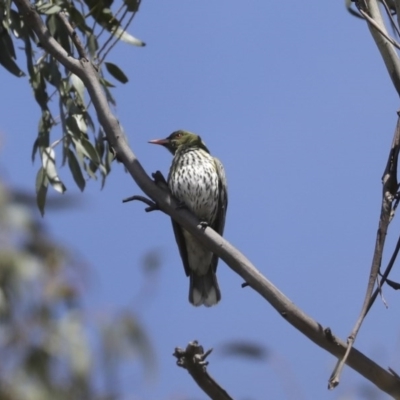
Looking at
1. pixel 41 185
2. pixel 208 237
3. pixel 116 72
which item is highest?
pixel 116 72

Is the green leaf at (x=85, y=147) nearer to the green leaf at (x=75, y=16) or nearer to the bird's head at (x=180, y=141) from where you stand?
the green leaf at (x=75, y=16)

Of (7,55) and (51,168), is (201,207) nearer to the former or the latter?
(51,168)

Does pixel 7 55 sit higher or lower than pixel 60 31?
lower

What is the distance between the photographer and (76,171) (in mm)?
4535

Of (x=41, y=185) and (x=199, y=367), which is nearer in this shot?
(x=199, y=367)

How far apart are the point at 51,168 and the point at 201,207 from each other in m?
0.71

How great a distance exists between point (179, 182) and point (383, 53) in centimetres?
182

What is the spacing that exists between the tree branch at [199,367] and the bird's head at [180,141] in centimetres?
288

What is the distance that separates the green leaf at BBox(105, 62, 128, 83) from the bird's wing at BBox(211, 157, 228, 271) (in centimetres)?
78

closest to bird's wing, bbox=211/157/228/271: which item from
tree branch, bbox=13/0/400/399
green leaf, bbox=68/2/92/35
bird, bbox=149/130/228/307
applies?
bird, bbox=149/130/228/307

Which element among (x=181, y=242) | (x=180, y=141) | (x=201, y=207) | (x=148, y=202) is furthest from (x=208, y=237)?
(x=180, y=141)

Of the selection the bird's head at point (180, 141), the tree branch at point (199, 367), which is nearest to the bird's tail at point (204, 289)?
the bird's head at point (180, 141)

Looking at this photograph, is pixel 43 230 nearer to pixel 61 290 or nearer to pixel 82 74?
pixel 61 290

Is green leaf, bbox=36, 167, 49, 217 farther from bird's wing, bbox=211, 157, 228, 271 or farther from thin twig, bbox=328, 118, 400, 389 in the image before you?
thin twig, bbox=328, 118, 400, 389
